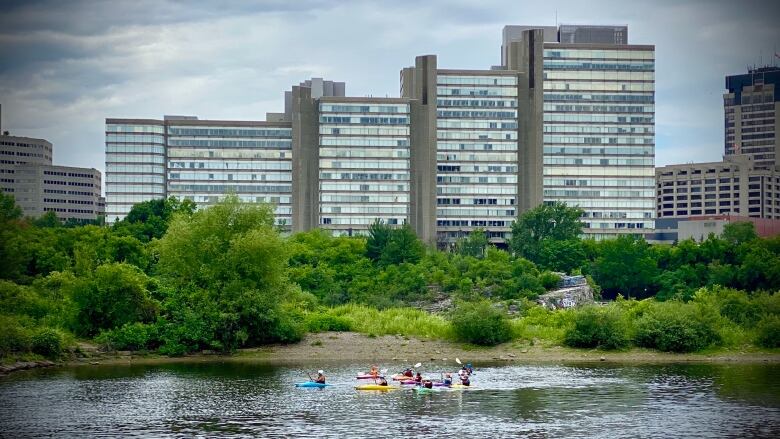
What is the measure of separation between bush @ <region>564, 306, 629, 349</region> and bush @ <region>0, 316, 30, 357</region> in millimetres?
53618

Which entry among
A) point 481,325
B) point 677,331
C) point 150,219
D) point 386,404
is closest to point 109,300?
point 481,325

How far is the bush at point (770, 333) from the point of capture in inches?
4373

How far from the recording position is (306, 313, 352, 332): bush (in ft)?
394

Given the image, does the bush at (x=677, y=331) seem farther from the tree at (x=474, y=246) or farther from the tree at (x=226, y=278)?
the tree at (x=474, y=246)

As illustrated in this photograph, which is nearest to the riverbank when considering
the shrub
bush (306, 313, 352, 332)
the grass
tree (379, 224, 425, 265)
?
the grass

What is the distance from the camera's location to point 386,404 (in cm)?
7950

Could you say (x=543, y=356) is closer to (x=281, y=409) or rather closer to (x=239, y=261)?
(x=239, y=261)

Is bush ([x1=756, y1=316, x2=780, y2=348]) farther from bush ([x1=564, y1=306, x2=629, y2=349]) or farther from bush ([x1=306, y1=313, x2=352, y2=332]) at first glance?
bush ([x1=306, y1=313, x2=352, y2=332])

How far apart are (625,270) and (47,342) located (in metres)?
94.0

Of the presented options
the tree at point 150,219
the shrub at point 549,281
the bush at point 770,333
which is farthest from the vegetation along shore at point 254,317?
the tree at point 150,219

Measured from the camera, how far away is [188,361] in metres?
106

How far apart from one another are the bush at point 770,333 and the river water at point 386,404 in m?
12.4

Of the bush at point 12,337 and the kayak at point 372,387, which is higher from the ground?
the bush at point 12,337

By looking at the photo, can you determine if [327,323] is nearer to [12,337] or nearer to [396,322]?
[396,322]
